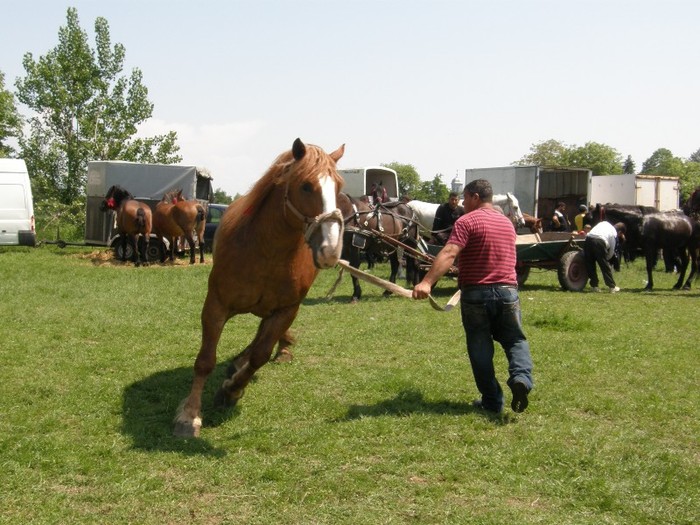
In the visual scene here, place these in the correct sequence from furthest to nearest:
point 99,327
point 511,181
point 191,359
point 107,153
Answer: point 107,153 → point 511,181 → point 99,327 → point 191,359

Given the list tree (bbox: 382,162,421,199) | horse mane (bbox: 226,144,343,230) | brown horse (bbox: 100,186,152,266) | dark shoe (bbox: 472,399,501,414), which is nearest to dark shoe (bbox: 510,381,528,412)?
dark shoe (bbox: 472,399,501,414)

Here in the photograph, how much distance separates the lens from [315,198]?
4836mm

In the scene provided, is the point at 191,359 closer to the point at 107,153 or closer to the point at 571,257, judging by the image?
Answer: the point at 571,257

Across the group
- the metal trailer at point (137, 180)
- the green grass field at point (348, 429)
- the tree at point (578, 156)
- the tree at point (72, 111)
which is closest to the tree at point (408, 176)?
the tree at point (578, 156)

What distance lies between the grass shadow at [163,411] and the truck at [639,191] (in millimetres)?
26534

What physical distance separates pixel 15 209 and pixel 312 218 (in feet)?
62.3

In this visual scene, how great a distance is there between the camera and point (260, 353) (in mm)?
5586

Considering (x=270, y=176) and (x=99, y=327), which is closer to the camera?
(x=270, y=176)

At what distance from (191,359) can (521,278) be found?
9427 millimetres

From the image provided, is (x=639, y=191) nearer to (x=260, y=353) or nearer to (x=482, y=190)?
(x=482, y=190)

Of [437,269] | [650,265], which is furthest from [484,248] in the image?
[650,265]

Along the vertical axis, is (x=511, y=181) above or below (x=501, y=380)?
above

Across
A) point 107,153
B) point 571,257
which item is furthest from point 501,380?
point 107,153

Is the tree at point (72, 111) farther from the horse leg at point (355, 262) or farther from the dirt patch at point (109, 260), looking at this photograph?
the horse leg at point (355, 262)
